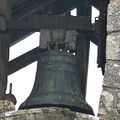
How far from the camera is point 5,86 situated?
25.5ft

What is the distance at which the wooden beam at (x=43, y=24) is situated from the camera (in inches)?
295

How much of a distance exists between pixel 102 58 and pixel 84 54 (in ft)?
3.56

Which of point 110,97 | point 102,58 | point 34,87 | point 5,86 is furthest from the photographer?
point 5,86

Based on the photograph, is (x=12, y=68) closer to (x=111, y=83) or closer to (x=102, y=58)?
(x=102, y=58)

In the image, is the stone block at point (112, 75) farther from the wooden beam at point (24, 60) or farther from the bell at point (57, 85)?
the wooden beam at point (24, 60)

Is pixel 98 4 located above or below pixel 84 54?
above

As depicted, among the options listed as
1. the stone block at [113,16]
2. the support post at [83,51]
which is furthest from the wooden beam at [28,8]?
the stone block at [113,16]

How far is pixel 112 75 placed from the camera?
5.34 metres

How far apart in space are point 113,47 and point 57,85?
3.16ft

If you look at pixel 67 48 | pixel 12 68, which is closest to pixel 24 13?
pixel 12 68

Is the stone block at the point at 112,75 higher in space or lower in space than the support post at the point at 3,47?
lower

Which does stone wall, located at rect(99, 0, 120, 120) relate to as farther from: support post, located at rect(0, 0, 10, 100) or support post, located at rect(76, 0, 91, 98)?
support post, located at rect(76, 0, 91, 98)

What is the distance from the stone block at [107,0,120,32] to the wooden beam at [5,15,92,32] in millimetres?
1792

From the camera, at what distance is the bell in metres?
6.02
